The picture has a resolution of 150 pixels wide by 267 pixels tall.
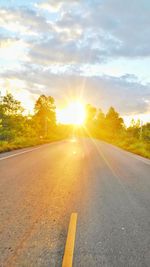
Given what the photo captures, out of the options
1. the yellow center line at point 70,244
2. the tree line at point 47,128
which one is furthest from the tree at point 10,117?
the yellow center line at point 70,244

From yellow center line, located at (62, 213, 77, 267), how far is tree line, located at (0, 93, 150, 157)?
15.0 meters

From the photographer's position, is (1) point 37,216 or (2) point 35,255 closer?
(2) point 35,255

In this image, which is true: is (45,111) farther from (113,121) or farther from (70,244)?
(70,244)

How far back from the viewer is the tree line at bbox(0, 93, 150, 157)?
30.9m

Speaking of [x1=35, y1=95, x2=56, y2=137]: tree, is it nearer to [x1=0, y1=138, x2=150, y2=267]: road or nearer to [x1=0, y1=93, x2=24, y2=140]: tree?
[x1=0, y1=93, x2=24, y2=140]: tree

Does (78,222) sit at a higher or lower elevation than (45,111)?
lower

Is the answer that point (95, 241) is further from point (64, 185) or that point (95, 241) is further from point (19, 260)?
point (64, 185)

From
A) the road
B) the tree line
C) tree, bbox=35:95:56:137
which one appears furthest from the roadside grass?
tree, bbox=35:95:56:137

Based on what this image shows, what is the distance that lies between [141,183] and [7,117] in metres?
29.7

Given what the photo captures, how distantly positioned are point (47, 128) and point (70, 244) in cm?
7108

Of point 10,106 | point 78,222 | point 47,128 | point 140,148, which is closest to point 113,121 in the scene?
point 47,128

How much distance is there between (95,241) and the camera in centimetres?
383

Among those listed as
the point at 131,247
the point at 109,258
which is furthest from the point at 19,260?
the point at 131,247

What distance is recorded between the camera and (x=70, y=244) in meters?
3.69
